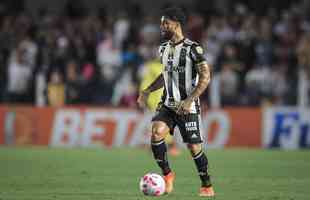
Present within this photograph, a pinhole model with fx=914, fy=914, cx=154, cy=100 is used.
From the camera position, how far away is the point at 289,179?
1447cm

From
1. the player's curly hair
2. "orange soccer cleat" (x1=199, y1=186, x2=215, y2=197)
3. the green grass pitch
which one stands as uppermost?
the player's curly hair

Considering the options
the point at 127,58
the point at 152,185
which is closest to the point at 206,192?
the point at 152,185

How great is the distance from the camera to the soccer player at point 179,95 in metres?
11.4

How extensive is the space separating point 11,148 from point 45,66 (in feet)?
8.83

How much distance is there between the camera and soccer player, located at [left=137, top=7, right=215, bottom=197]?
11438 millimetres

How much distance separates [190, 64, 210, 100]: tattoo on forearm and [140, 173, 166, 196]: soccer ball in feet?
3.60

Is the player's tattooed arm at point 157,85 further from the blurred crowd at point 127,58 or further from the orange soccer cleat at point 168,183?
the blurred crowd at point 127,58

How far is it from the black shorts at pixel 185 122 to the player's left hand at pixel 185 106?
9 cm

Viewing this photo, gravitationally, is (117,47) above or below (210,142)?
above

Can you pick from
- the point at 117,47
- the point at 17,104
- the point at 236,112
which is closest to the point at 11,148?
the point at 17,104

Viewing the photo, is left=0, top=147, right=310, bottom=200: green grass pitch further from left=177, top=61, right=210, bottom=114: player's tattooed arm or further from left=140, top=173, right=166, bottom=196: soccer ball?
left=177, top=61, right=210, bottom=114: player's tattooed arm

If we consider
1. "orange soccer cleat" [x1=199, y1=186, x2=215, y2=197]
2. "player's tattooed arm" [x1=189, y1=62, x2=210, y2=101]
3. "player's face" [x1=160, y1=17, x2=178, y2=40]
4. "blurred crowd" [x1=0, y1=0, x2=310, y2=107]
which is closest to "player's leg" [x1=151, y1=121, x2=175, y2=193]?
"orange soccer cleat" [x1=199, y1=186, x2=215, y2=197]

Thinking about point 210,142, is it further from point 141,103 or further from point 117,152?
point 141,103

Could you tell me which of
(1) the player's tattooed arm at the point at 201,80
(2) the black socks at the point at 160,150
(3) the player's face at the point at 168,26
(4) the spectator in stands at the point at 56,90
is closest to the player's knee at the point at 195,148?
(2) the black socks at the point at 160,150
